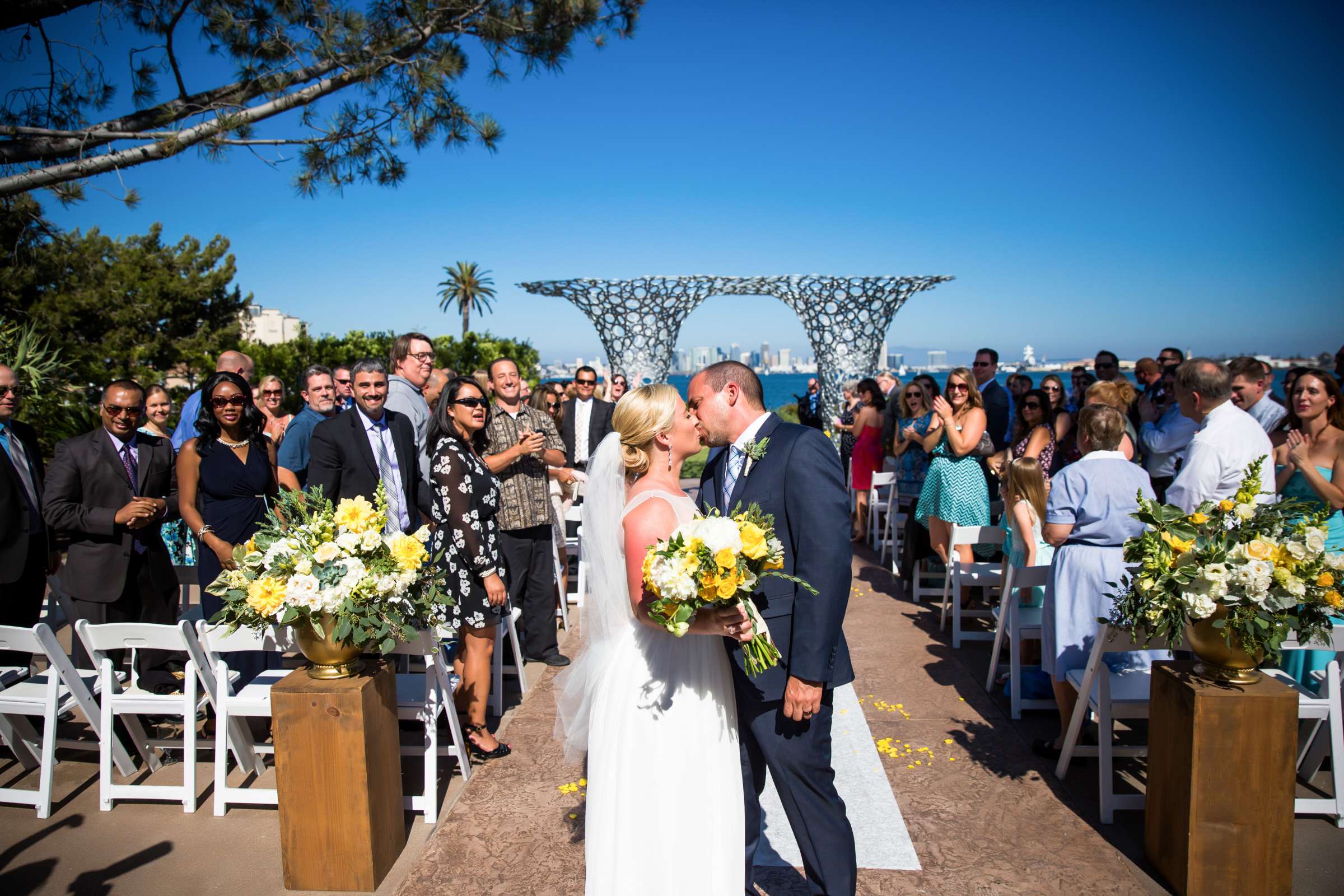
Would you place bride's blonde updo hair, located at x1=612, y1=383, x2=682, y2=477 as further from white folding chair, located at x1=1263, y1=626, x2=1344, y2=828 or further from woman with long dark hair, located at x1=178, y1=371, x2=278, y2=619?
white folding chair, located at x1=1263, y1=626, x2=1344, y2=828

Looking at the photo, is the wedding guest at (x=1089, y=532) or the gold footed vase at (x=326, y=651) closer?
→ the gold footed vase at (x=326, y=651)

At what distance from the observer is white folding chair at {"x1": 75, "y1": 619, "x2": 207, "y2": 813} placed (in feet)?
11.4

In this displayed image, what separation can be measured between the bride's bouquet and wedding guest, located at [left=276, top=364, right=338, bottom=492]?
3597mm

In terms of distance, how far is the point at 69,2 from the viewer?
5.57 m

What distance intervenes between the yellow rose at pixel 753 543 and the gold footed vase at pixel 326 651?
5.63 ft

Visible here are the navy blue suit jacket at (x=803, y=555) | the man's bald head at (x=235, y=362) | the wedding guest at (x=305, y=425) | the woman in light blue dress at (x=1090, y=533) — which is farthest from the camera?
the man's bald head at (x=235, y=362)

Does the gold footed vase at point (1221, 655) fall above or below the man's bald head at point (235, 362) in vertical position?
below

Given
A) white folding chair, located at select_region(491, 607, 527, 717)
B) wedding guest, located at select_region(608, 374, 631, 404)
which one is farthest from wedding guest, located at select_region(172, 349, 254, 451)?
wedding guest, located at select_region(608, 374, 631, 404)

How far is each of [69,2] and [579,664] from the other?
252 inches

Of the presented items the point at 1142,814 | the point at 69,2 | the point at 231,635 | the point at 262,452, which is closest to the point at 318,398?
the point at 262,452

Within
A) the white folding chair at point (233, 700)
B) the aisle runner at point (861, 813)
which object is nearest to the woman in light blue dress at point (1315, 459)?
the aisle runner at point (861, 813)

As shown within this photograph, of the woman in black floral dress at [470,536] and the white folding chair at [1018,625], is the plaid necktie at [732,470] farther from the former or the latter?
the white folding chair at [1018,625]

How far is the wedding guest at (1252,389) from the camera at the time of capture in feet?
16.8

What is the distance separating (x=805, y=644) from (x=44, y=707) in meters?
3.67
